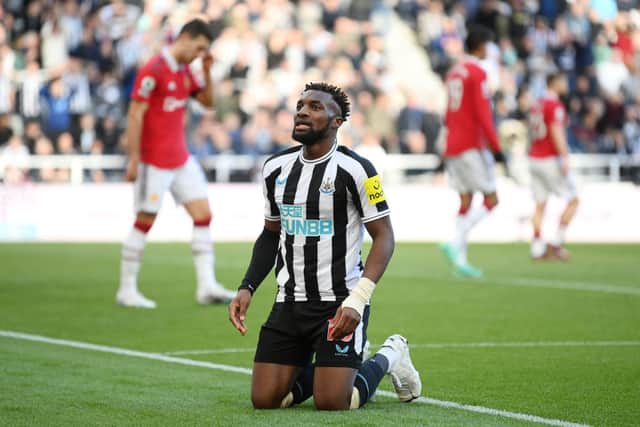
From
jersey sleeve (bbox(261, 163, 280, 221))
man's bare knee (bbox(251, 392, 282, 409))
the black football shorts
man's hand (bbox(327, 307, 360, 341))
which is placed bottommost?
man's bare knee (bbox(251, 392, 282, 409))

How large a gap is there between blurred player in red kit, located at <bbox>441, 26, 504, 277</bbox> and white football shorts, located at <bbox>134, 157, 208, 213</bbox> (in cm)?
384

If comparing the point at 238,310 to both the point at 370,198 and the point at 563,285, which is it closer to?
the point at 370,198

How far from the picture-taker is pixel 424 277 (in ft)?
48.8

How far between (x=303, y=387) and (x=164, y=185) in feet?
17.6

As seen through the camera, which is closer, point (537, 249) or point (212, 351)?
point (212, 351)

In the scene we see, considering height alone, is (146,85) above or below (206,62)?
below

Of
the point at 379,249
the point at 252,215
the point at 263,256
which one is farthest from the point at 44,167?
the point at 379,249

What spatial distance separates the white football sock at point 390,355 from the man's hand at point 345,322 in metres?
0.54

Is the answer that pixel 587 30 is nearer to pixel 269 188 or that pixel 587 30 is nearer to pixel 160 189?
pixel 160 189

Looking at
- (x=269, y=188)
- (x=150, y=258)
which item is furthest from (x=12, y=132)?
(x=269, y=188)

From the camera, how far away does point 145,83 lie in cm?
1141

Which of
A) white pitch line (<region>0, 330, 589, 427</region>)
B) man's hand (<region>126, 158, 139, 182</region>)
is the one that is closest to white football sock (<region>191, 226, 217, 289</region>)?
man's hand (<region>126, 158, 139, 182</region>)

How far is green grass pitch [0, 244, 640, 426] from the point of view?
20.8 ft

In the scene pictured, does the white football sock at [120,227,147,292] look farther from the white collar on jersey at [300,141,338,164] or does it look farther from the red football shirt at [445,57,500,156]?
the white collar on jersey at [300,141,338,164]
